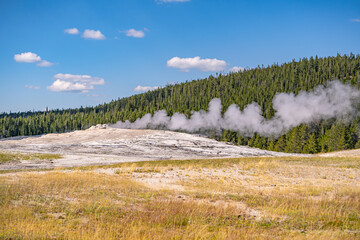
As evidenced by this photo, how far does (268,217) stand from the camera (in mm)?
13641

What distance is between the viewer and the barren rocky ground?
5653cm

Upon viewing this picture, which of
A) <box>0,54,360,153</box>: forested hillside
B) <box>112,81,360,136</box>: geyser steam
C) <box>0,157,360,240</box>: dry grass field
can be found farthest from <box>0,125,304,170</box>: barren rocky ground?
<box>112,81,360,136</box>: geyser steam

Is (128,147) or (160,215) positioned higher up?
(160,215)

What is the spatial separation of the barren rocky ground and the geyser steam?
35.3 m

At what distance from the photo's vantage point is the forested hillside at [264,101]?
91.4 meters

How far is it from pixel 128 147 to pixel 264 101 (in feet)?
268

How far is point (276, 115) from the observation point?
376 ft

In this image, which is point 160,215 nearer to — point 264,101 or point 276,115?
point 276,115

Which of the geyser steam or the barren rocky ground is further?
the geyser steam

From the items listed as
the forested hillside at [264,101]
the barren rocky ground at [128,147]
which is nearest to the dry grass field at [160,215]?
the barren rocky ground at [128,147]

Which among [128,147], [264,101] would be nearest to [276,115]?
[264,101]

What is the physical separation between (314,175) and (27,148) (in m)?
55.0

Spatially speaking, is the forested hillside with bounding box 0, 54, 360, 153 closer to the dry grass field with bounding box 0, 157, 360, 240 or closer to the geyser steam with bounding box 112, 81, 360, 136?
the geyser steam with bounding box 112, 81, 360, 136

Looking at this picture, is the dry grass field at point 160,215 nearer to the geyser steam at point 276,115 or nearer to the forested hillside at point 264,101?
the forested hillside at point 264,101
